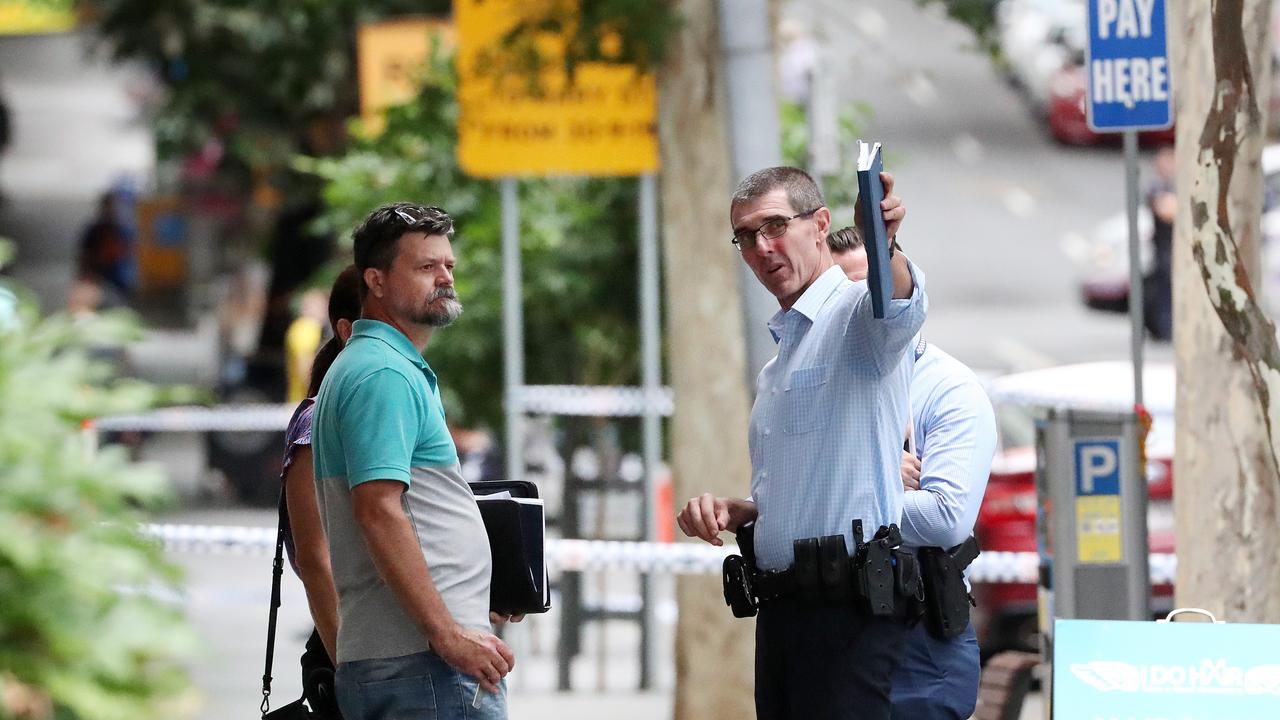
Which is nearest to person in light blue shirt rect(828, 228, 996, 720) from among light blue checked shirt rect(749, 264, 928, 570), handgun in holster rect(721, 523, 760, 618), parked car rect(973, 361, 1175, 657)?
light blue checked shirt rect(749, 264, 928, 570)

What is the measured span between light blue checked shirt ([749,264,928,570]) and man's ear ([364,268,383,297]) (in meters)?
0.91

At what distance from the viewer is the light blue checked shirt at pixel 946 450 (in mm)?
4734

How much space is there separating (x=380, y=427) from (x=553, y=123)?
6064mm

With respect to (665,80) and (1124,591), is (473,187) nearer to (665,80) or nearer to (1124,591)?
(665,80)

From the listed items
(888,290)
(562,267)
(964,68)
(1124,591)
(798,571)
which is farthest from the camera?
(964,68)

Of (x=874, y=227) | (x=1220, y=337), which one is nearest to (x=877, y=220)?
(x=874, y=227)

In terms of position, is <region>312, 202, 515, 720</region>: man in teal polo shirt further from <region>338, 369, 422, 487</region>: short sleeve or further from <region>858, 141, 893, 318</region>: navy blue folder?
<region>858, 141, 893, 318</region>: navy blue folder

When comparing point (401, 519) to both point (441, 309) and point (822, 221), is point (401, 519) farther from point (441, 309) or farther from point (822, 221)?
point (822, 221)

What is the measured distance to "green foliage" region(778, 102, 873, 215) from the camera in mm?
11992

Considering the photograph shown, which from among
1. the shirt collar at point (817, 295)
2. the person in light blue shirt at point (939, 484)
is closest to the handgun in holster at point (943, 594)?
the person in light blue shirt at point (939, 484)

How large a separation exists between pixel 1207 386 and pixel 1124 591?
0.78 m

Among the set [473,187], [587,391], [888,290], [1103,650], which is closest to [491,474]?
[587,391]

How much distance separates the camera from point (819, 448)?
4441 millimetres

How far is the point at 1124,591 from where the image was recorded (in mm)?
6426
